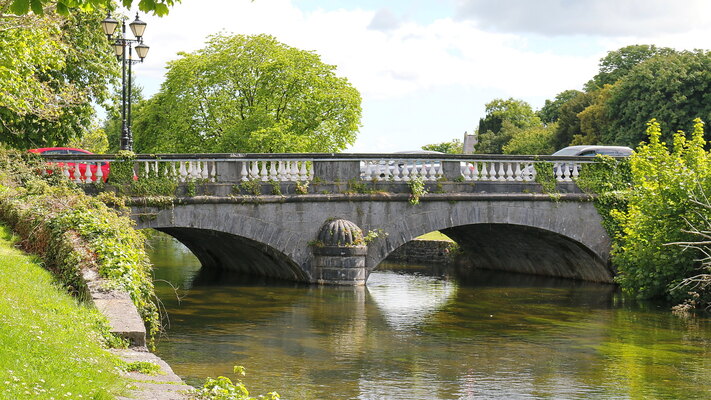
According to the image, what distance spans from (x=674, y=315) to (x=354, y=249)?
7.02m

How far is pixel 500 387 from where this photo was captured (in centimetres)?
1175

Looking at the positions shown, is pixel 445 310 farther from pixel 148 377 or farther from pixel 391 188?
pixel 148 377

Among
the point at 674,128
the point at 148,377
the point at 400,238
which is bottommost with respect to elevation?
the point at 148,377

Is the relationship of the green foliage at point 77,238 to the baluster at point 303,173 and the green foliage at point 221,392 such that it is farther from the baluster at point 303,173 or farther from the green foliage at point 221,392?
the baluster at point 303,173

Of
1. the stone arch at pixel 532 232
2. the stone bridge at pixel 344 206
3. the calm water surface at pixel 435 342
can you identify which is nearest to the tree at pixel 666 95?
the stone arch at pixel 532 232

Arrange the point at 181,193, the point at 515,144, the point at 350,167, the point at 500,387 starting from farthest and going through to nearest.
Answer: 1. the point at 515,144
2. the point at 350,167
3. the point at 181,193
4. the point at 500,387

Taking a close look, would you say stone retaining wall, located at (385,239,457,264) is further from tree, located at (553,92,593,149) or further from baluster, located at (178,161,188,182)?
tree, located at (553,92,593,149)

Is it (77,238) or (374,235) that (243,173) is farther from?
(77,238)

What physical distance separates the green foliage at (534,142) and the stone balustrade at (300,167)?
45.2 meters

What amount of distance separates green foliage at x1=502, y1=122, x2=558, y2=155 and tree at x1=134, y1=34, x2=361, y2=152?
2719cm

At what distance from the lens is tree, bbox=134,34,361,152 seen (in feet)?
140

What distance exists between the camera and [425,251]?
1275 inches

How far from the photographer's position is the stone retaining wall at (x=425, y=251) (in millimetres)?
31891

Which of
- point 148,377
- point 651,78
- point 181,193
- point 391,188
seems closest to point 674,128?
point 651,78
